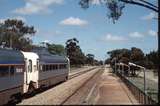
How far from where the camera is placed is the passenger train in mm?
22719

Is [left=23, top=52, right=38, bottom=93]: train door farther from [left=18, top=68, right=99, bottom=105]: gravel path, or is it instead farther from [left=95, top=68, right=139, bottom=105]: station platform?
[left=95, top=68, right=139, bottom=105]: station platform

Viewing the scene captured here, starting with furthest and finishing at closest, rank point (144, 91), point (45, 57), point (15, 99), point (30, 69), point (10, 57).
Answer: point (45, 57), point (30, 69), point (144, 91), point (15, 99), point (10, 57)

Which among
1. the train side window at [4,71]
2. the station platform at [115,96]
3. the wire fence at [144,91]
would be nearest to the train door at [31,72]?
the station platform at [115,96]

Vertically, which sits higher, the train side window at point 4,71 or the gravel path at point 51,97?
the train side window at point 4,71

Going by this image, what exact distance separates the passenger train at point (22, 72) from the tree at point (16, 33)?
66.0 metres

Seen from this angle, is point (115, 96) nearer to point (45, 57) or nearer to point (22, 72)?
point (45, 57)

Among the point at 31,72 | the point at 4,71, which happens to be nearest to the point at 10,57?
the point at 4,71

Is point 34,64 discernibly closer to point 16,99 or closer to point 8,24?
point 16,99

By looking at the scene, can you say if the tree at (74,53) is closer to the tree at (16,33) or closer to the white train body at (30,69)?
the tree at (16,33)

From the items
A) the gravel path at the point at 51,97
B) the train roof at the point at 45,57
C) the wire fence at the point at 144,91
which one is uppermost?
the train roof at the point at 45,57

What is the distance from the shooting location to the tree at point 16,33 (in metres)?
107

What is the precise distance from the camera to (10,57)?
79.6 feet

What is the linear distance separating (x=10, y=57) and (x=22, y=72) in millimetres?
2991

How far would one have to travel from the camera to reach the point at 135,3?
698 inches
